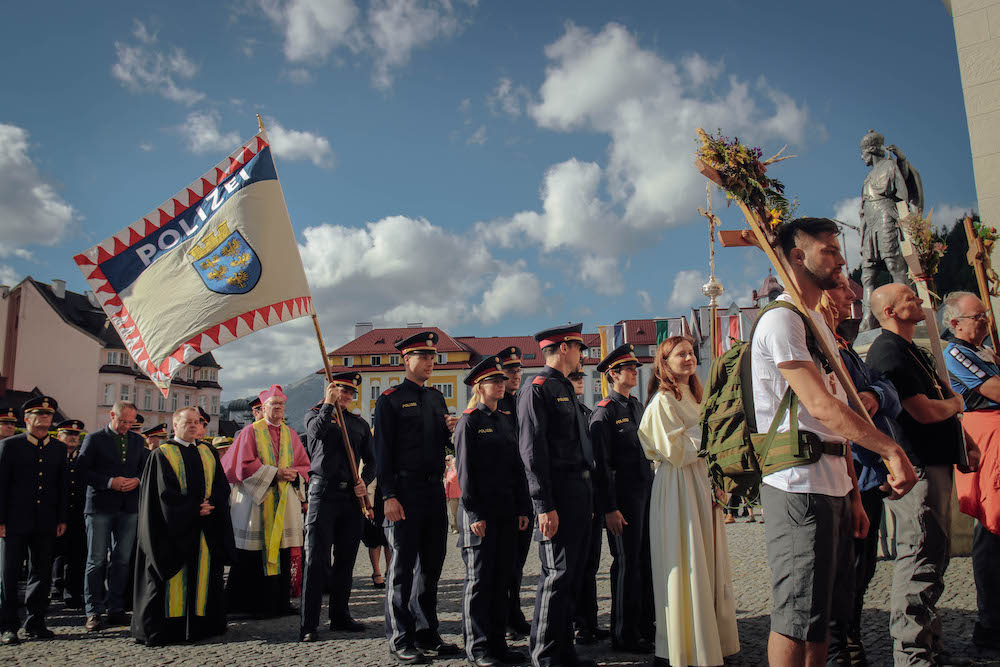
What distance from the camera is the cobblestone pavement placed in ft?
16.5

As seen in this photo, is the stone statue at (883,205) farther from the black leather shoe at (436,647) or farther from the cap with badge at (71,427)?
the cap with badge at (71,427)

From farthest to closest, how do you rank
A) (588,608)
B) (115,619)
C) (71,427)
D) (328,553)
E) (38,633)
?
1. (71,427)
2. (115,619)
3. (38,633)
4. (328,553)
5. (588,608)

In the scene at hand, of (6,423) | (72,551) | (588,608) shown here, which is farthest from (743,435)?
(6,423)

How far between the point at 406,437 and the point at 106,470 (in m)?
4.58

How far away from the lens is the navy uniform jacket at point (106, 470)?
25.7 ft

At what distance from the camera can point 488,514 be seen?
533 centimetres

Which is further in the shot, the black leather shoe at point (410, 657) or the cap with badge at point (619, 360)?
the cap with badge at point (619, 360)

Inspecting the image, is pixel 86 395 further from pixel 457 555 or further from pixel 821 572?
pixel 821 572

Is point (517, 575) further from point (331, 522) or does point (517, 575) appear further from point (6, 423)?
point (6, 423)

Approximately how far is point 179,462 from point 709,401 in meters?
5.45

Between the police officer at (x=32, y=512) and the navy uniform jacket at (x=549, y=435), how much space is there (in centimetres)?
529

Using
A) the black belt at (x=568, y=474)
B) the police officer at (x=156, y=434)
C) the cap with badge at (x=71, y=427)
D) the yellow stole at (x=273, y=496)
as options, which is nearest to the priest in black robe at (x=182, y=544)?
the yellow stole at (x=273, y=496)

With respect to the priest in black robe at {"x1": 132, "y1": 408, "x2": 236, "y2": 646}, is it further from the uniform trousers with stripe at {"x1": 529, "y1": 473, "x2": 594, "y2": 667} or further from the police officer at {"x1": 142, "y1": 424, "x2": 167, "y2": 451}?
the police officer at {"x1": 142, "y1": 424, "x2": 167, "y2": 451}

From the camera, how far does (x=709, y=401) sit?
3.30m
